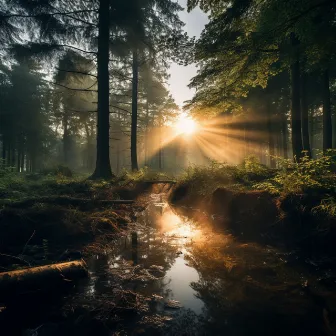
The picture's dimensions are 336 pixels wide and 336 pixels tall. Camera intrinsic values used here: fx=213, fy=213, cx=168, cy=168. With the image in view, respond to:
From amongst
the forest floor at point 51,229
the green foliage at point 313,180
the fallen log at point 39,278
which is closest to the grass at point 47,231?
the forest floor at point 51,229

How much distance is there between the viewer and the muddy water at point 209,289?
233cm

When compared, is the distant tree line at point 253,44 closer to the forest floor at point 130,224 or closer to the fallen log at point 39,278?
the forest floor at point 130,224

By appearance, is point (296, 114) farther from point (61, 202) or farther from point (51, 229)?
point (51, 229)

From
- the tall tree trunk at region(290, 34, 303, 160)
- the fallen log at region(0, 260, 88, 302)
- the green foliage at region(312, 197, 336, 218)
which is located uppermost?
the tall tree trunk at region(290, 34, 303, 160)

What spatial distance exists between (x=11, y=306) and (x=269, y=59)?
8.62m

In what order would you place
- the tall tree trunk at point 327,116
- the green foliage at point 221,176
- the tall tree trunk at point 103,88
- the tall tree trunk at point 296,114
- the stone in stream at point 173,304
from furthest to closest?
the tall tree trunk at point 327,116, the tall tree trunk at point 103,88, the tall tree trunk at point 296,114, the green foliage at point 221,176, the stone in stream at point 173,304

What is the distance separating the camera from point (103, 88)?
11.8m

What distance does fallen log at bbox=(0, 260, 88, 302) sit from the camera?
267 cm

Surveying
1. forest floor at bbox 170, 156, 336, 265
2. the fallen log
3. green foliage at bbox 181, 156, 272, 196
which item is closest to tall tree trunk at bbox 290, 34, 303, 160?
green foliage at bbox 181, 156, 272, 196

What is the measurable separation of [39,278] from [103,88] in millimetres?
10809

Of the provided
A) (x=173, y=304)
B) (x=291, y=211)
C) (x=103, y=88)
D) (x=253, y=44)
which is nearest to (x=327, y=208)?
(x=291, y=211)

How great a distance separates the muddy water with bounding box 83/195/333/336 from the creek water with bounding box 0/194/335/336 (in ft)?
0.03

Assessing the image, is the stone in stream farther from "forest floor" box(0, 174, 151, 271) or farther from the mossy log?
the mossy log

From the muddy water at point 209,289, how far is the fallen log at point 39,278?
0.31 metres
